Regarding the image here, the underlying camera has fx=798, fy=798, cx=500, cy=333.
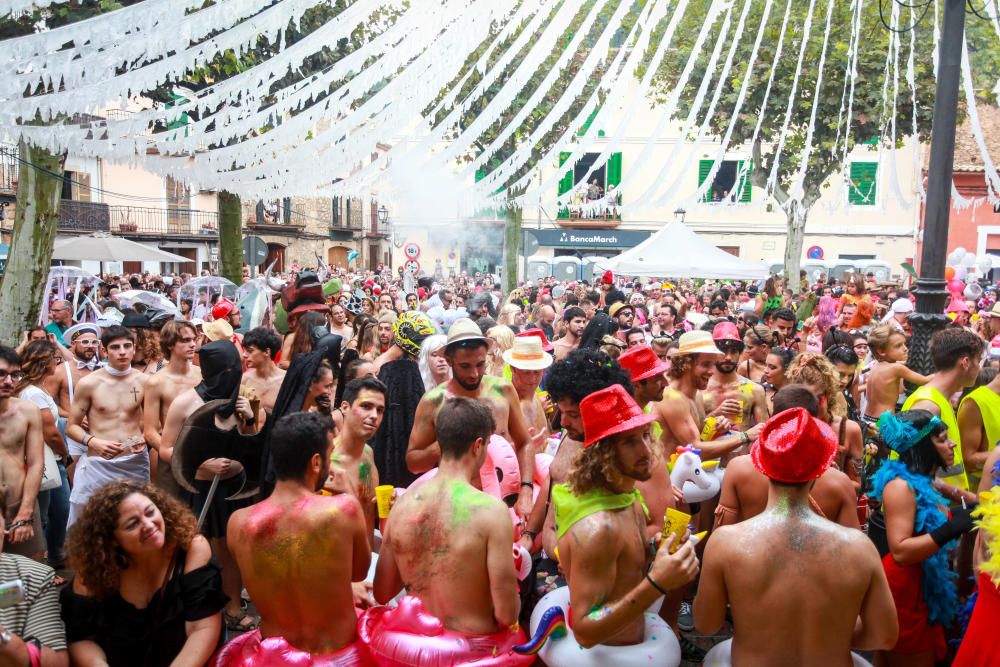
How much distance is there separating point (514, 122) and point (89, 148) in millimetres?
2817

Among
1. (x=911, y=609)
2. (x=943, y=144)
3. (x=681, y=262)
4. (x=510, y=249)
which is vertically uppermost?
(x=943, y=144)

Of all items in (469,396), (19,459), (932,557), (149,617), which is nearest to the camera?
(149,617)

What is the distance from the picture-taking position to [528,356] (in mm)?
5414

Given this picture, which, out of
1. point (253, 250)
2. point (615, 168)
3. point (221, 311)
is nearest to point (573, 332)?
point (221, 311)

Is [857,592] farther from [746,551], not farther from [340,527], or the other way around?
[340,527]

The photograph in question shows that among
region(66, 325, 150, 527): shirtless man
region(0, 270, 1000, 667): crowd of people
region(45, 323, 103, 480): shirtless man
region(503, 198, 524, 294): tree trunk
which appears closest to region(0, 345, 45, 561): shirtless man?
region(0, 270, 1000, 667): crowd of people

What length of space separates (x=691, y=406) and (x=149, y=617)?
3.48 m

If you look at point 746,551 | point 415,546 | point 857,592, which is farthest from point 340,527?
point 857,592

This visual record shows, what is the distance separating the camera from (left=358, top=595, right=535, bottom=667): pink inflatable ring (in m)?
2.99

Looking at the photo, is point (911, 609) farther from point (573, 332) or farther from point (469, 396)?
point (573, 332)

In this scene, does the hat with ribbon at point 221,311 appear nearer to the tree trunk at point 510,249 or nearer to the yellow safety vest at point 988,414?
the yellow safety vest at point 988,414

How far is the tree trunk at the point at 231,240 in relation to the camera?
14.7 m

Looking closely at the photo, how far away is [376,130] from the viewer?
17.3 ft

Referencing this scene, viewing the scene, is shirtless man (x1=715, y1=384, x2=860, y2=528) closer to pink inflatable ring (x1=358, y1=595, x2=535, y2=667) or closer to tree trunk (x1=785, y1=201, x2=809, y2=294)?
pink inflatable ring (x1=358, y1=595, x2=535, y2=667)
